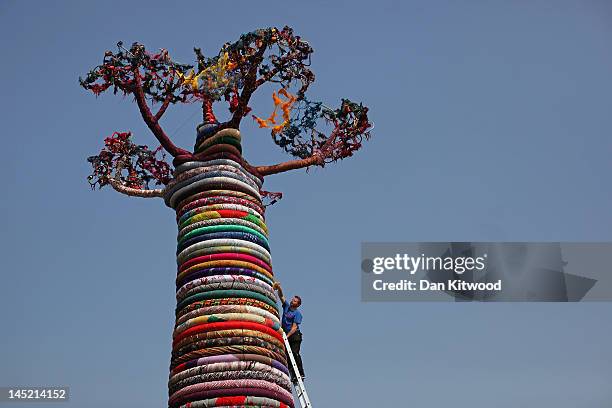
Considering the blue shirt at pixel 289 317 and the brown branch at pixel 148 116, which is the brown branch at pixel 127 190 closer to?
the brown branch at pixel 148 116

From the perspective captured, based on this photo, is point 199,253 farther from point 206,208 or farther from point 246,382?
point 246,382

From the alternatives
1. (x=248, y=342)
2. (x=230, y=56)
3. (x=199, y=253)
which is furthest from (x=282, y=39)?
(x=248, y=342)

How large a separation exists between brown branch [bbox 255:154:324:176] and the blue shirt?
95.6 inches

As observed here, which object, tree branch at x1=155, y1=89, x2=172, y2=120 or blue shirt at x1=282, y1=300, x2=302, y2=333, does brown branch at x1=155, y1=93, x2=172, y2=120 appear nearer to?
tree branch at x1=155, y1=89, x2=172, y2=120

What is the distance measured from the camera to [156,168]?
13594mm

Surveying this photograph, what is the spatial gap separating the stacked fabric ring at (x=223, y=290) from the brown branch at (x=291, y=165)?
35 cm

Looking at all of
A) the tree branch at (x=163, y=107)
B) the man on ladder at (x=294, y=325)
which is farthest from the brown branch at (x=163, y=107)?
the man on ladder at (x=294, y=325)

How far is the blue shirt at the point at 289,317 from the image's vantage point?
14680mm

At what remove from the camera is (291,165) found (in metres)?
13.5

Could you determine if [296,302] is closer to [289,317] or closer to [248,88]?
[289,317]

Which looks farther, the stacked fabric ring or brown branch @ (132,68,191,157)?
brown branch @ (132,68,191,157)

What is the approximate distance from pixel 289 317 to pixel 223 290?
3.63 meters

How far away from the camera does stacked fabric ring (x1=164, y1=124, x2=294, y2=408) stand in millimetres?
10617

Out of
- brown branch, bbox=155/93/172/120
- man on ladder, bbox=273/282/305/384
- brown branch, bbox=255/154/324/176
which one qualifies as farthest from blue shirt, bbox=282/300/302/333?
brown branch, bbox=155/93/172/120
